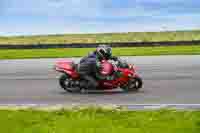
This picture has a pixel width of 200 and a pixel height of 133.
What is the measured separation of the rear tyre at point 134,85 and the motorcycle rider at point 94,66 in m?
0.57

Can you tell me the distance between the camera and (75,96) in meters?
16.0

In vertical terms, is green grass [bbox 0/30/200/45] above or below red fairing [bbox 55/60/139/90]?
above

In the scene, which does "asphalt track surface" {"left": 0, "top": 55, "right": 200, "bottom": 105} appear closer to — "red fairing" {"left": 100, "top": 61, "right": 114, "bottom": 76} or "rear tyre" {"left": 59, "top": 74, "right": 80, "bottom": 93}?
"rear tyre" {"left": 59, "top": 74, "right": 80, "bottom": 93}

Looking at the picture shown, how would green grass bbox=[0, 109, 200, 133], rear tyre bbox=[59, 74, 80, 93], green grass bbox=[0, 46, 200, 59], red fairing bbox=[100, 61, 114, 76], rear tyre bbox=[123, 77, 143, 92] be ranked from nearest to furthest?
green grass bbox=[0, 109, 200, 133] < red fairing bbox=[100, 61, 114, 76] < rear tyre bbox=[123, 77, 143, 92] < rear tyre bbox=[59, 74, 80, 93] < green grass bbox=[0, 46, 200, 59]

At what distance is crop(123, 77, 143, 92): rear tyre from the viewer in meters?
16.7

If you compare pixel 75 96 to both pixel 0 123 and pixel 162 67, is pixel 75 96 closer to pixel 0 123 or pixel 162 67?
pixel 0 123

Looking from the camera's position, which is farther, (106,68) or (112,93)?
(112,93)

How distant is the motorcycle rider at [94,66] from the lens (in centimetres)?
1653

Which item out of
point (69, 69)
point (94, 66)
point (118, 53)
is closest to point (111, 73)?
point (94, 66)

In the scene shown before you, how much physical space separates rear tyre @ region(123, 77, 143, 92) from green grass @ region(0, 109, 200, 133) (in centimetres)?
493

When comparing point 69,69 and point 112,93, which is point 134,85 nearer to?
point 112,93

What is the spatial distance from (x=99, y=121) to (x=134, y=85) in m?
6.27

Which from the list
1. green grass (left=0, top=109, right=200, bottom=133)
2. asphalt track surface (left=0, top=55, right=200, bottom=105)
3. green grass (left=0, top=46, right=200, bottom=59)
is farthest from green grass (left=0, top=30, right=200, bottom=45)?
green grass (left=0, top=109, right=200, bottom=133)

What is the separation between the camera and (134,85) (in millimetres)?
16750
